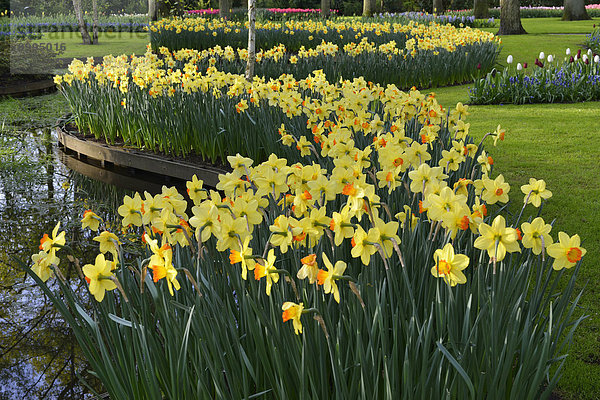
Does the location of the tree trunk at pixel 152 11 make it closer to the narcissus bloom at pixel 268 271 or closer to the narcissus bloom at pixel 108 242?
the narcissus bloom at pixel 108 242

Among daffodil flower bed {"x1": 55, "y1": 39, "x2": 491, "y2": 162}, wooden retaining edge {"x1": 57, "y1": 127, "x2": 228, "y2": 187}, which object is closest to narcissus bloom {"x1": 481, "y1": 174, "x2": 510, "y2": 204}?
daffodil flower bed {"x1": 55, "y1": 39, "x2": 491, "y2": 162}

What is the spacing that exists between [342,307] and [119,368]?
76cm

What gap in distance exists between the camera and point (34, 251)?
4188 millimetres

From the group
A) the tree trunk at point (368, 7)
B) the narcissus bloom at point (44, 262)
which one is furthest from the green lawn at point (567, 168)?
the tree trunk at point (368, 7)

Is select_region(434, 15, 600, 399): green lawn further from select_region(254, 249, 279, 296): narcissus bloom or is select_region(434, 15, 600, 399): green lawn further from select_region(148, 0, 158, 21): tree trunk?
select_region(148, 0, 158, 21): tree trunk

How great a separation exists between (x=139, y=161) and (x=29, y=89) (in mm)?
7013

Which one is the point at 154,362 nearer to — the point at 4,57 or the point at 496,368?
the point at 496,368

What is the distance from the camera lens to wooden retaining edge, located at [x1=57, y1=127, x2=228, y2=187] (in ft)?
18.3

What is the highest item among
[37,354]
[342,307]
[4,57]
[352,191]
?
[4,57]

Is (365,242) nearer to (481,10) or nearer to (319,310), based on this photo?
(319,310)

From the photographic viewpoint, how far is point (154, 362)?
183 centimetres

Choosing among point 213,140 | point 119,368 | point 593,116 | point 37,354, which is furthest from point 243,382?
point 593,116

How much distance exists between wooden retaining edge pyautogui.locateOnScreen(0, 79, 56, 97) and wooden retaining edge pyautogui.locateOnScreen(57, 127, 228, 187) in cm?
493

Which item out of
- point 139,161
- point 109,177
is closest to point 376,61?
point 139,161
